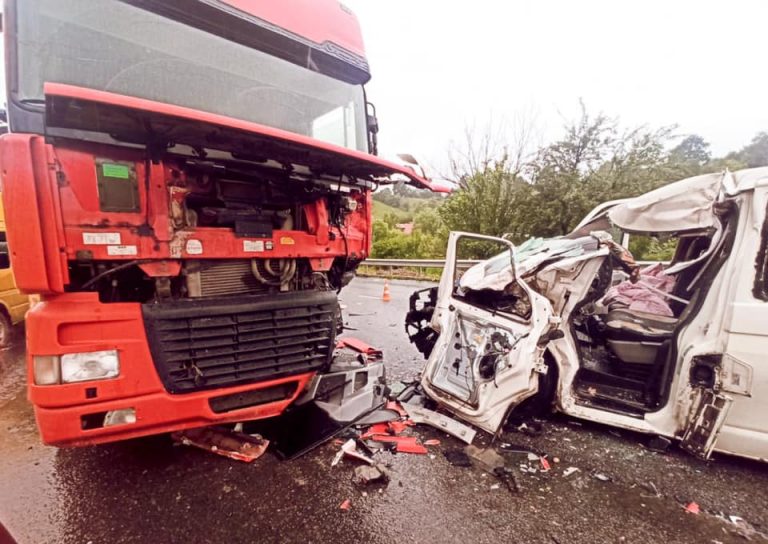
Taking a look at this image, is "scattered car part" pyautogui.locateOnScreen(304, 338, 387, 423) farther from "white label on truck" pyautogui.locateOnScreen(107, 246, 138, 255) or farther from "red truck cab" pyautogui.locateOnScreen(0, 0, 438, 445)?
"white label on truck" pyautogui.locateOnScreen(107, 246, 138, 255)

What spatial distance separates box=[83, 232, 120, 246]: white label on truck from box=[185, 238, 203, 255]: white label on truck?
0.32m

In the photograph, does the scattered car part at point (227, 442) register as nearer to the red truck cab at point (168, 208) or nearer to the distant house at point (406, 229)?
the red truck cab at point (168, 208)

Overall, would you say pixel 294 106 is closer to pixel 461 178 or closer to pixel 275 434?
pixel 275 434

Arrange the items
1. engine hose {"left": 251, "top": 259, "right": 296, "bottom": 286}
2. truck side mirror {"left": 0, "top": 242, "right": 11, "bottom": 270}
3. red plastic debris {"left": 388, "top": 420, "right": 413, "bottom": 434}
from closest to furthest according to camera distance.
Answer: engine hose {"left": 251, "top": 259, "right": 296, "bottom": 286}, red plastic debris {"left": 388, "top": 420, "right": 413, "bottom": 434}, truck side mirror {"left": 0, "top": 242, "right": 11, "bottom": 270}

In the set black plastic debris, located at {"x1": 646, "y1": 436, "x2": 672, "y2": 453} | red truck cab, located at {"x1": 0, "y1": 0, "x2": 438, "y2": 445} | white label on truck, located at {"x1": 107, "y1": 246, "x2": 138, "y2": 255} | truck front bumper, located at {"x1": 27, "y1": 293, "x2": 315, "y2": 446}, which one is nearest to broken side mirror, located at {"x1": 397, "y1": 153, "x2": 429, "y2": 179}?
red truck cab, located at {"x1": 0, "y1": 0, "x2": 438, "y2": 445}

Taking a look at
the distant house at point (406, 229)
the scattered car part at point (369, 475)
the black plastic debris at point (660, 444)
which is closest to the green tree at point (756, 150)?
the distant house at point (406, 229)

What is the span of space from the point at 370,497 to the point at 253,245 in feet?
5.47

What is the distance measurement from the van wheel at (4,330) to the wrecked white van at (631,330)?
556cm

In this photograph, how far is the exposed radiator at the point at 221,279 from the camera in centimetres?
206

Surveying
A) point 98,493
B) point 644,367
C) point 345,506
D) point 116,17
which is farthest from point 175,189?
point 644,367

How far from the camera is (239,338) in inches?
83.6

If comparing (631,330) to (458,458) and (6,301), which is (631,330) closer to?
(458,458)

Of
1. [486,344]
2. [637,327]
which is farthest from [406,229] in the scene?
[486,344]

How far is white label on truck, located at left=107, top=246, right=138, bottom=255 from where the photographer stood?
1.79 metres
